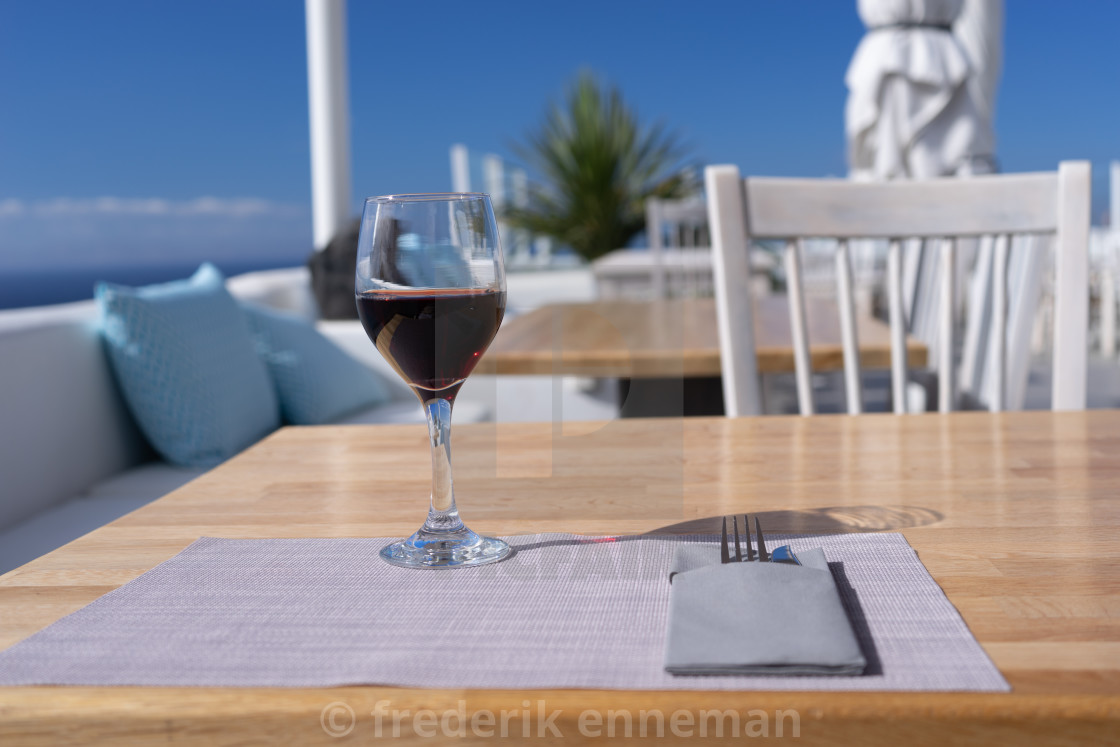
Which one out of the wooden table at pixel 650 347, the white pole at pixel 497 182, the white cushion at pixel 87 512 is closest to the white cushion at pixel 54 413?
the white cushion at pixel 87 512

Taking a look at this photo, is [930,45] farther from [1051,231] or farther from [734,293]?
[734,293]

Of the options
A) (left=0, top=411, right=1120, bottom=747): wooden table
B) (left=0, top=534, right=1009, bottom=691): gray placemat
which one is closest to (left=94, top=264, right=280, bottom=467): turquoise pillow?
(left=0, top=411, right=1120, bottom=747): wooden table

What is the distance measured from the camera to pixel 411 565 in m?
0.47

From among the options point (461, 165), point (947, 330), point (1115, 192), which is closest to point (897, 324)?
point (947, 330)

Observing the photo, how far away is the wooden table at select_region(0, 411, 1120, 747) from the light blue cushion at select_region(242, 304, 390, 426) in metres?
1.63

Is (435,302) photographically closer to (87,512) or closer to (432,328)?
(432,328)

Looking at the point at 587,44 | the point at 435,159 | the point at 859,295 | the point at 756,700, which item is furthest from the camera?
the point at 435,159

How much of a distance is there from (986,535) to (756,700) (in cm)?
25

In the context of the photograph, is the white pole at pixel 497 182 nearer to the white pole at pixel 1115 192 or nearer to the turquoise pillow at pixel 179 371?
the white pole at pixel 1115 192

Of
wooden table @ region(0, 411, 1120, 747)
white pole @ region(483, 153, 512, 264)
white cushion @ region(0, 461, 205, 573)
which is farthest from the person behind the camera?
white pole @ region(483, 153, 512, 264)

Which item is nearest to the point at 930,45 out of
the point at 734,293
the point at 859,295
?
the point at 859,295

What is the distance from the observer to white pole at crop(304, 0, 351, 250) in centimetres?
413

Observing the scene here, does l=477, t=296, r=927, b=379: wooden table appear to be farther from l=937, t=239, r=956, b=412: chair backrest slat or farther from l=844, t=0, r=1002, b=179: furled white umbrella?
l=844, t=0, r=1002, b=179: furled white umbrella

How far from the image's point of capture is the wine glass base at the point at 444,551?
0.47 m
